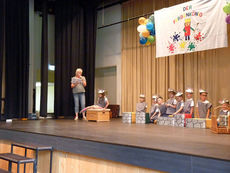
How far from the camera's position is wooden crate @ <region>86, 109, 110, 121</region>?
21.5 ft

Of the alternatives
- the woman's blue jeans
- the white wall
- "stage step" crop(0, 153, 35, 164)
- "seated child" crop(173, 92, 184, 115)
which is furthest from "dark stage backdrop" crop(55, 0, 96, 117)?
"stage step" crop(0, 153, 35, 164)

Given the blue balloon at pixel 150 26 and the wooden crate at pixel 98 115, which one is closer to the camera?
the wooden crate at pixel 98 115

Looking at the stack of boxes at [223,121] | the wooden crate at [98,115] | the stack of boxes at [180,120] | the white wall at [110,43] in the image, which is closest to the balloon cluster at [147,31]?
the wooden crate at [98,115]

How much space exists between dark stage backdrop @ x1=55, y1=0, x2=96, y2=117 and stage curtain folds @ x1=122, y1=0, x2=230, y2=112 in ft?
3.66

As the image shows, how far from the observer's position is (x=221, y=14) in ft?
18.6

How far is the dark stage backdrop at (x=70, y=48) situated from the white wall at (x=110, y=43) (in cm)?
72

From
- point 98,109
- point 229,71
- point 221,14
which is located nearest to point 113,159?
point 98,109

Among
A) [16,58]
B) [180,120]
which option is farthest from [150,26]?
[16,58]

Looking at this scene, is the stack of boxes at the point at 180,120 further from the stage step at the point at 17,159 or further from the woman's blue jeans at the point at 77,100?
the stage step at the point at 17,159

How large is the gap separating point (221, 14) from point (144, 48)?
10.8ft

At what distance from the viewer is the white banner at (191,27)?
5.73m

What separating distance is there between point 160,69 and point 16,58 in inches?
158

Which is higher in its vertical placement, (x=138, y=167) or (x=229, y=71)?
(x=229, y=71)

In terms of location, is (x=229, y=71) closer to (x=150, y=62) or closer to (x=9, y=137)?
(x=150, y=62)
